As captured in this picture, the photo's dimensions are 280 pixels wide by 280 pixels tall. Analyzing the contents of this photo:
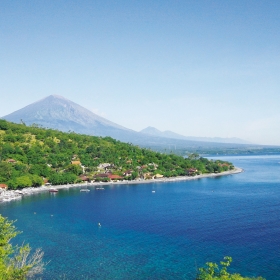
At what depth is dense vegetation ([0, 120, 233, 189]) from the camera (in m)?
49.1

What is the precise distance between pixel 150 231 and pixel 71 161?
36120 millimetres

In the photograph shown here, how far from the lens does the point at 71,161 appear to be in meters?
58.1

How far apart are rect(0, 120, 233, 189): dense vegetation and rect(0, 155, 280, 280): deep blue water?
8.99 meters

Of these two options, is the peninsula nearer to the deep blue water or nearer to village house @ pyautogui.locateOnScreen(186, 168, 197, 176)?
village house @ pyautogui.locateOnScreen(186, 168, 197, 176)

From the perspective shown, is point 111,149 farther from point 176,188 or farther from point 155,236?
point 155,236

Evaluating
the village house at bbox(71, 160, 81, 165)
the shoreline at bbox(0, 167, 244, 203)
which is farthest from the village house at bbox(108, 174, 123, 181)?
the village house at bbox(71, 160, 81, 165)

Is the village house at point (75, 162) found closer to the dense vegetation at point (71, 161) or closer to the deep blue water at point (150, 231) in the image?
the dense vegetation at point (71, 161)

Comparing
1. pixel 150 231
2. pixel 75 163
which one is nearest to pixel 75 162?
pixel 75 163

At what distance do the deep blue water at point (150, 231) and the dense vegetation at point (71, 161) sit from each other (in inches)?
354

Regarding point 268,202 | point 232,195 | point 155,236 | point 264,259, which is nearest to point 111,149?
point 232,195

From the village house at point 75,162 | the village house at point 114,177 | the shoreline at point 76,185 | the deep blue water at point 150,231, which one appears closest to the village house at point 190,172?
the shoreline at point 76,185

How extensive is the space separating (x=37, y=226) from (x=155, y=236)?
10.9 metres

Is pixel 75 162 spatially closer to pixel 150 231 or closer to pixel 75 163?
pixel 75 163

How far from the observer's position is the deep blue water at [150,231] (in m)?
18.2
